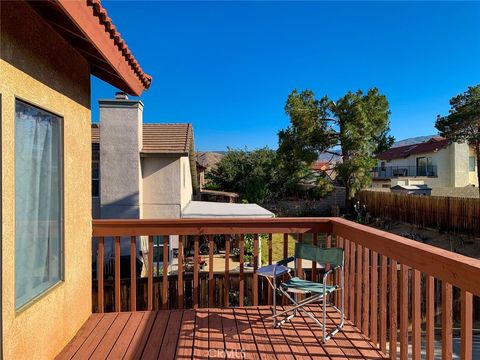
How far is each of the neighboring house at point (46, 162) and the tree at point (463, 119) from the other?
829 inches

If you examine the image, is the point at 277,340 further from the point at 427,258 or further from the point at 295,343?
the point at 427,258

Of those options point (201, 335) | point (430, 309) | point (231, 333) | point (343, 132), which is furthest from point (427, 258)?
point (343, 132)

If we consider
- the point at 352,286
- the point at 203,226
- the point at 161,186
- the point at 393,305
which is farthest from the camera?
the point at 161,186

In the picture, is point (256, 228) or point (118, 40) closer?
point (118, 40)

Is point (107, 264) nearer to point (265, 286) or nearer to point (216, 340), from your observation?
point (265, 286)

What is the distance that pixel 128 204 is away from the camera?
37.4 feet

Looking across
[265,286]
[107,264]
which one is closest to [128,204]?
[107,264]

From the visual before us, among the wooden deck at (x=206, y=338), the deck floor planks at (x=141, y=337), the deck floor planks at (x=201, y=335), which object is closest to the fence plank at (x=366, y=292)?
the wooden deck at (x=206, y=338)

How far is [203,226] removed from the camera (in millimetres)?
3662

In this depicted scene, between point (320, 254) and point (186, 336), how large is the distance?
4.57 feet

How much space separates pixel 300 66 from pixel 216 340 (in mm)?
21985

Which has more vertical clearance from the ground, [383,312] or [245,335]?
[383,312]

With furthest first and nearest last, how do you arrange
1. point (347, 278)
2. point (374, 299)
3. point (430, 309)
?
point (347, 278)
point (374, 299)
point (430, 309)

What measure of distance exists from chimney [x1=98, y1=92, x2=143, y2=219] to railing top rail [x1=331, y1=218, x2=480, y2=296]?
9361 mm
